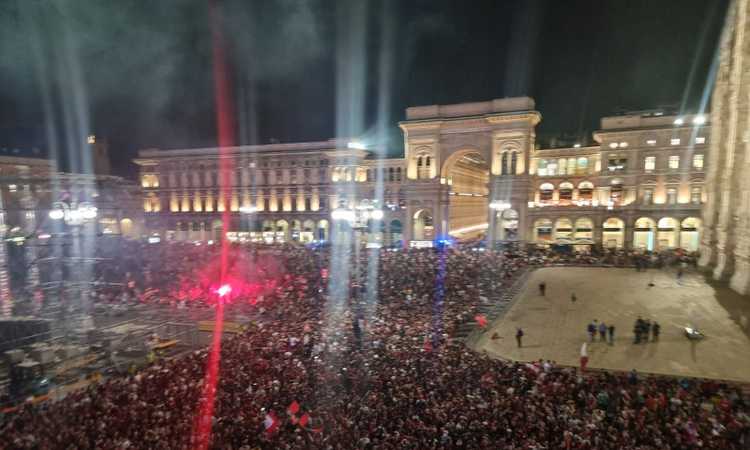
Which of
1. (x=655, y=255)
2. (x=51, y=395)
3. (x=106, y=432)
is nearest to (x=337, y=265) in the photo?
(x=51, y=395)

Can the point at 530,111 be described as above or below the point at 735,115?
above

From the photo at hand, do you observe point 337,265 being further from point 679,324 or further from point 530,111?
point 530,111

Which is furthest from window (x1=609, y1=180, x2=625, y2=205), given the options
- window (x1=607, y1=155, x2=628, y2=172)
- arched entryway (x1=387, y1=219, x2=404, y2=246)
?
arched entryway (x1=387, y1=219, x2=404, y2=246)

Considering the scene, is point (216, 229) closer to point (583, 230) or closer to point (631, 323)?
point (583, 230)

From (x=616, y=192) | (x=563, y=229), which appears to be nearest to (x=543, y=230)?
(x=563, y=229)

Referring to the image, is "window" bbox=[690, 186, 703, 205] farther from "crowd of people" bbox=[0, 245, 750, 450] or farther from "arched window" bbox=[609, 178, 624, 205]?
"crowd of people" bbox=[0, 245, 750, 450]

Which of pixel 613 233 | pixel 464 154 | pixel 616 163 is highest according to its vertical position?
pixel 464 154

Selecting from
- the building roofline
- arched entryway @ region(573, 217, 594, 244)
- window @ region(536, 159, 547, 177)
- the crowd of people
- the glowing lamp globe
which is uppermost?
the building roofline
